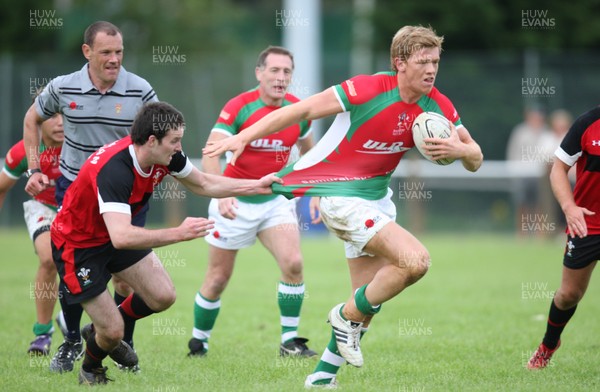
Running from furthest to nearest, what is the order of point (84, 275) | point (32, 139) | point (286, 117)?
point (32, 139)
point (84, 275)
point (286, 117)

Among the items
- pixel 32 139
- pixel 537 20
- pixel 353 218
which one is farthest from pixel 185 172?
pixel 537 20

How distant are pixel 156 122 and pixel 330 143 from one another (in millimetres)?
1210

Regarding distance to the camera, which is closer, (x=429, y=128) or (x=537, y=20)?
(x=429, y=128)

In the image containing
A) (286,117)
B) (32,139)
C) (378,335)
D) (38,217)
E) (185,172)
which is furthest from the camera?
(378,335)

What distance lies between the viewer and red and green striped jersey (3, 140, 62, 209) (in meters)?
7.50

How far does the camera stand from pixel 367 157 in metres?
6.00

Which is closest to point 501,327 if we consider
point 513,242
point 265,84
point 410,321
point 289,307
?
point 410,321

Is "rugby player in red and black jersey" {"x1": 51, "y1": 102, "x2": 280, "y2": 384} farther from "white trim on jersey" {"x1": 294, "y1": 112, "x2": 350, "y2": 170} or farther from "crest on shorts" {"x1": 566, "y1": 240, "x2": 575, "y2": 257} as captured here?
"crest on shorts" {"x1": 566, "y1": 240, "x2": 575, "y2": 257}

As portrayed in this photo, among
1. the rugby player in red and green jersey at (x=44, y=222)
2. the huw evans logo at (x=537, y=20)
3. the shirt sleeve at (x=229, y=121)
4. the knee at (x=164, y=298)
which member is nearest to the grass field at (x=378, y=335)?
the rugby player in red and green jersey at (x=44, y=222)

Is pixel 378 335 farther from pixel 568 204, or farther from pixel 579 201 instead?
pixel 568 204

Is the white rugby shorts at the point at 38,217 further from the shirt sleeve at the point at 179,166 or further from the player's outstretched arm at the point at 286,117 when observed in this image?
the player's outstretched arm at the point at 286,117

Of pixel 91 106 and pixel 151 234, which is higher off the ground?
pixel 91 106

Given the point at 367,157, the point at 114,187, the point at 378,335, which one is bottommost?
the point at 378,335

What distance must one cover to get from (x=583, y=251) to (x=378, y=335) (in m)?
2.52
